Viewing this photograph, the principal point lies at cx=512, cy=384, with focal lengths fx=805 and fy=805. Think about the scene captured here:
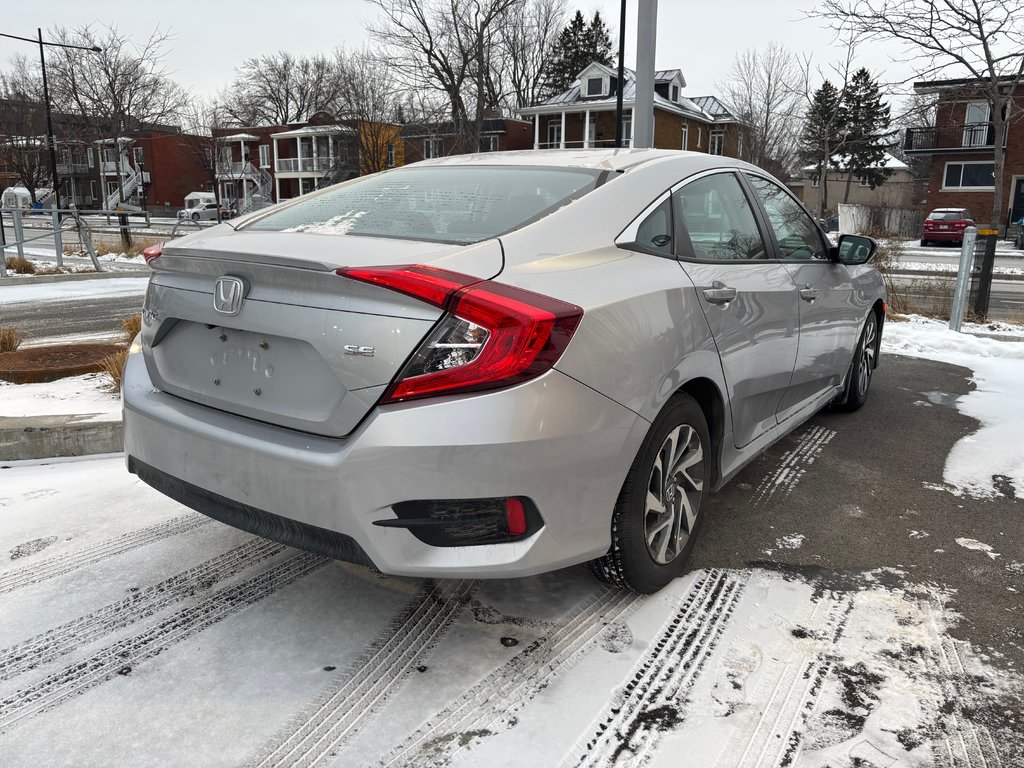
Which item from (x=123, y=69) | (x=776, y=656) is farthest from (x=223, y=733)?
(x=123, y=69)

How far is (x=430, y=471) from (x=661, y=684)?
0.97 meters

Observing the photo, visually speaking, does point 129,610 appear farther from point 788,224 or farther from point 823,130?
point 823,130

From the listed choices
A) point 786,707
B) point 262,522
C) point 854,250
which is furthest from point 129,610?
point 854,250

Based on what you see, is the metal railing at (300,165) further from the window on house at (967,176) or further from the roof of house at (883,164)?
the window on house at (967,176)

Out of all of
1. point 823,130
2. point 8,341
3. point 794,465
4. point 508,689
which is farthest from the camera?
point 823,130

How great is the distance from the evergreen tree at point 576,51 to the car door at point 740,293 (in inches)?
2421

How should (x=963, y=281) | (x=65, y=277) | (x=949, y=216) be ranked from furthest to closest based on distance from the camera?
(x=949, y=216), (x=65, y=277), (x=963, y=281)

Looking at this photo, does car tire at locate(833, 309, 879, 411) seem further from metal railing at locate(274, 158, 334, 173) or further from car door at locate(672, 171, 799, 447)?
metal railing at locate(274, 158, 334, 173)

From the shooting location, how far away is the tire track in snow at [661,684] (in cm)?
209

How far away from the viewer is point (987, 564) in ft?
10.6

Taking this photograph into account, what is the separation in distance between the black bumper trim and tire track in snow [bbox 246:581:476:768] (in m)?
0.40

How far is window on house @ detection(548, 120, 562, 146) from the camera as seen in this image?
50.0m

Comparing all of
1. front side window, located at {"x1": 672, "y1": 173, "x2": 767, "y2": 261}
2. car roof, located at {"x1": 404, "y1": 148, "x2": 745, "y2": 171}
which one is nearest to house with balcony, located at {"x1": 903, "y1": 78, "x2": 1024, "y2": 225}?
front side window, located at {"x1": 672, "y1": 173, "x2": 767, "y2": 261}

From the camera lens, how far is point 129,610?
2756 mm
